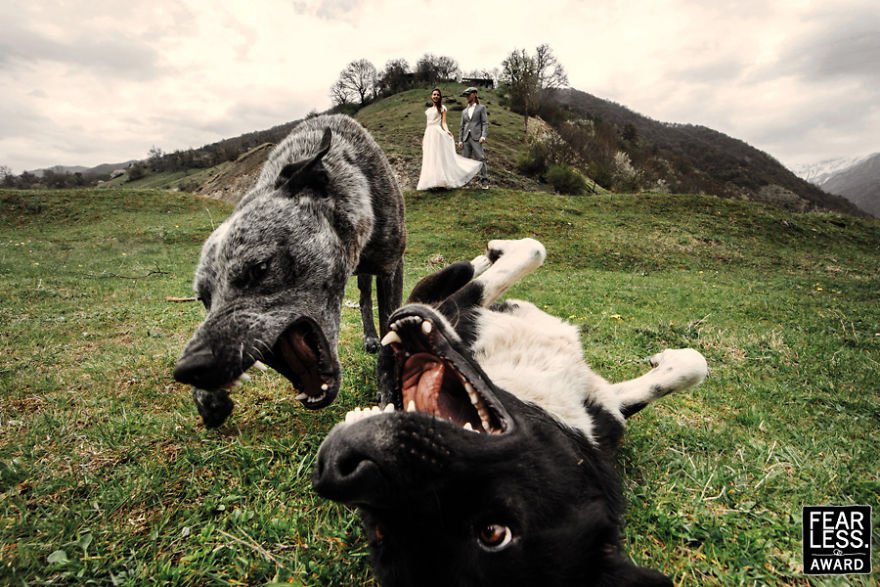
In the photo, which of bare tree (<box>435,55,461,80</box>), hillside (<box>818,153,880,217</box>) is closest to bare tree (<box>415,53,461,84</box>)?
bare tree (<box>435,55,461,80</box>)

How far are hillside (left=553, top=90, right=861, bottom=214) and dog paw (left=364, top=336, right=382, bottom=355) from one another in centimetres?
4096

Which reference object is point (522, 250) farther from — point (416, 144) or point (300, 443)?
point (416, 144)

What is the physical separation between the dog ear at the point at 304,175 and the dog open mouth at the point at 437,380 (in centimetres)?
160

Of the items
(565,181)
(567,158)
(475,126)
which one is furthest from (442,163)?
(567,158)

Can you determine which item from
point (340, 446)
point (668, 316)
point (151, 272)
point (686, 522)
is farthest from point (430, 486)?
point (151, 272)

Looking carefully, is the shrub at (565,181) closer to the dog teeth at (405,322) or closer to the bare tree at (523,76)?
the bare tree at (523,76)

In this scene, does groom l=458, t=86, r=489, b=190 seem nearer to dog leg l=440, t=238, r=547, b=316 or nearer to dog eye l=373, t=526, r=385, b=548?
dog leg l=440, t=238, r=547, b=316

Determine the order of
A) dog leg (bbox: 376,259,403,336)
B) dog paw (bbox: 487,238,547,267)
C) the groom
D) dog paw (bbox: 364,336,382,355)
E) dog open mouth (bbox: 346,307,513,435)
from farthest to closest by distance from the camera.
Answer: the groom → dog paw (bbox: 364,336,382,355) → dog leg (bbox: 376,259,403,336) → dog paw (bbox: 487,238,547,267) → dog open mouth (bbox: 346,307,513,435)

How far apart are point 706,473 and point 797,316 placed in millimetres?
7051

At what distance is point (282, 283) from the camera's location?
262 centimetres

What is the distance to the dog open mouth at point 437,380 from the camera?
5.70ft

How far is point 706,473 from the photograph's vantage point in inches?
98.0

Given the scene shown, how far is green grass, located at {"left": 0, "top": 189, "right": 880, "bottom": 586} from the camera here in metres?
1.83

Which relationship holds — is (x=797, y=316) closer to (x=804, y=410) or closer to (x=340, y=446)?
(x=804, y=410)
